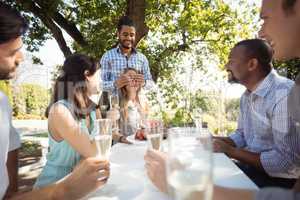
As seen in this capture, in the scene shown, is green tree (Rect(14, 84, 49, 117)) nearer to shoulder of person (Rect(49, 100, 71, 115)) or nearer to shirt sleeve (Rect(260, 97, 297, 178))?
shoulder of person (Rect(49, 100, 71, 115))

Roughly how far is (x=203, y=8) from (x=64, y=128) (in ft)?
25.7

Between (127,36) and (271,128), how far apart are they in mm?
2240

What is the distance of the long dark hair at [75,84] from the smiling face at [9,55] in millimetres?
663

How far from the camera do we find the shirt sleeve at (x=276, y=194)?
0.78m

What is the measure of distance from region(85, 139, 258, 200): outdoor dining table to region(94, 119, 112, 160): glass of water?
12 cm

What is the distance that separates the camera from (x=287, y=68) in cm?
643

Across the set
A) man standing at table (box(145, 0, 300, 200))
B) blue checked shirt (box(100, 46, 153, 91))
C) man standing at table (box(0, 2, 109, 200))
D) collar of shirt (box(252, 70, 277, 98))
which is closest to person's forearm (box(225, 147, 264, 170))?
man standing at table (box(145, 0, 300, 200))

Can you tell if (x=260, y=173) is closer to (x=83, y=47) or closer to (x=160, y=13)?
(x=83, y=47)

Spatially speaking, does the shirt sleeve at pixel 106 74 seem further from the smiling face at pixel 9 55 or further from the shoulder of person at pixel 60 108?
the smiling face at pixel 9 55

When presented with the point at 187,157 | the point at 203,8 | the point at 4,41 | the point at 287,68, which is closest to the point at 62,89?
the point at 4,41

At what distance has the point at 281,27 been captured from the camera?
4.86ft

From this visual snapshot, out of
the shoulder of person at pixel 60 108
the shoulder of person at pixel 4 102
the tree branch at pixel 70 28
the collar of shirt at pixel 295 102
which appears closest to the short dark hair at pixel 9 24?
the shoulder of person at pixel 4 102

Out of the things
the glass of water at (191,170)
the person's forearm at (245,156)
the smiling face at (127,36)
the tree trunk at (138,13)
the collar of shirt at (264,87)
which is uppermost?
the tree trunk at (138,13)

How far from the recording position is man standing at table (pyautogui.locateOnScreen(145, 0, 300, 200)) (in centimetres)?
90
